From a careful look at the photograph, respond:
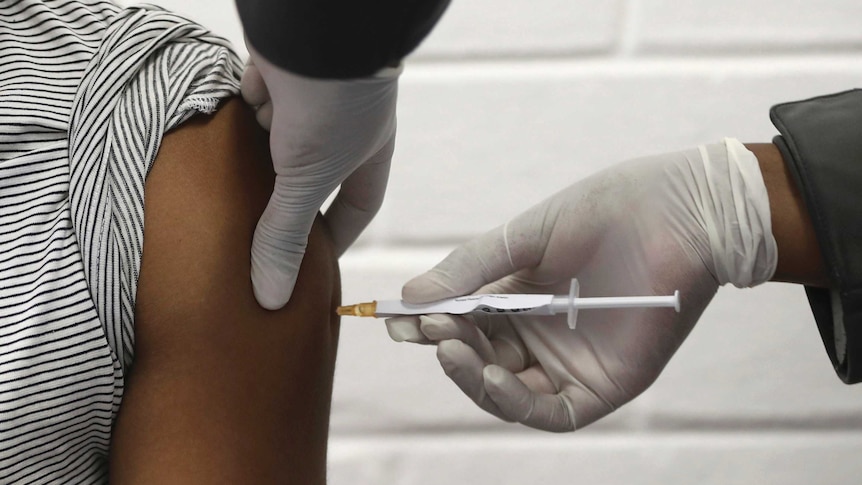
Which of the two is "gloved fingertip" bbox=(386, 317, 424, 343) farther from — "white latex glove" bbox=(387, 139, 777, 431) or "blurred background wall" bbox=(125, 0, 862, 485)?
"blurred background wall" bbox=(125, 0, 862, 485)

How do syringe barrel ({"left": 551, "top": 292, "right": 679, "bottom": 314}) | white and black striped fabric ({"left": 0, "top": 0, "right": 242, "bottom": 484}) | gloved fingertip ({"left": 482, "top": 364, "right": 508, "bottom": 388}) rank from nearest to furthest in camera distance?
white and black striped fabric ({"left": 0, "top": 0, "right": 242, "bottom": 484}) → syringe barrel ({"left": 551, "top": 292, "right": 679, "bottom": 314}) → gloved fingertip ({"left": 482, "top": 364, "right": 508, "bottom": 388})

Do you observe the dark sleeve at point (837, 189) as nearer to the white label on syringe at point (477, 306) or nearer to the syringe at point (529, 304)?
the syringe at point (529, 304)

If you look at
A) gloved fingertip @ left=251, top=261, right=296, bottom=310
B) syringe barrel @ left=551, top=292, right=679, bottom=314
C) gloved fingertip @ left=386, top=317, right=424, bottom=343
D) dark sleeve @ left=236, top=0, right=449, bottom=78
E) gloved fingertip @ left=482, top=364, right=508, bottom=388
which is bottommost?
gloved fingertip @ left=482, top=364, right=508, bottom=388

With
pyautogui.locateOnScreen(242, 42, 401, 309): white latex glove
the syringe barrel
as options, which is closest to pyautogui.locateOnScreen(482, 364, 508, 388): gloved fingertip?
the syringe barrel

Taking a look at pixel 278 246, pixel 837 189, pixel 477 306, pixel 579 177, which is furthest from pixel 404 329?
pixel 579 177

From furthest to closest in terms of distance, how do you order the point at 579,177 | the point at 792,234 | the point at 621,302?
the point at 579,177 < the point at 792,234 < the point at 621,302

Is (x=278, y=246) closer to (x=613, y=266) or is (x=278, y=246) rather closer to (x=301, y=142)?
(x=301, y=142)

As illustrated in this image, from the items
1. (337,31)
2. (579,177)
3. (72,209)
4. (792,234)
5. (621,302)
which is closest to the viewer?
(337,31)

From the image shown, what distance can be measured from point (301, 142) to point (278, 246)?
4.0 inches

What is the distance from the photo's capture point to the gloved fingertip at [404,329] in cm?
81

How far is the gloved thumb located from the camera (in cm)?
68

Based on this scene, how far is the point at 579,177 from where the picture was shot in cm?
137

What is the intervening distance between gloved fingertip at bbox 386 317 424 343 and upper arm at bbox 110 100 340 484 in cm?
10

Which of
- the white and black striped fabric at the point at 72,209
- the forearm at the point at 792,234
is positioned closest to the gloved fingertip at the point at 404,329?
the white and black striped fabric at the point at 72,209
